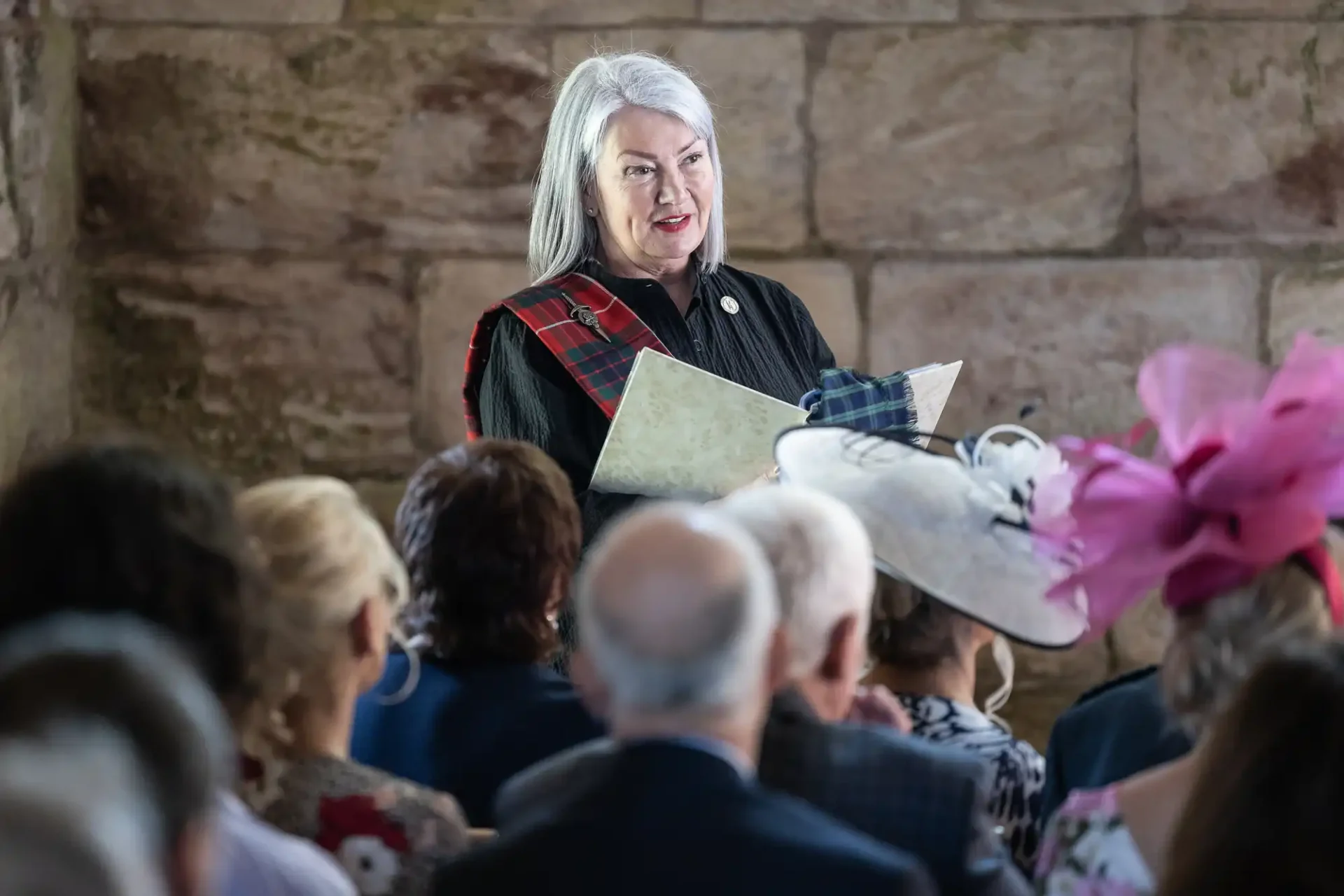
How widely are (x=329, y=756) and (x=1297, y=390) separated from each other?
1.01 m

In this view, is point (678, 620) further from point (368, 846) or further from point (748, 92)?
point (748, 92)

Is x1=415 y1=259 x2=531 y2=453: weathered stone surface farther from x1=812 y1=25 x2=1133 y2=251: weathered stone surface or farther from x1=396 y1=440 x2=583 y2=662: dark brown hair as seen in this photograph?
x1=396 y1=440 x2=583 y2=662: dark brown hair

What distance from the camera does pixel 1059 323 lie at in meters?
4.02

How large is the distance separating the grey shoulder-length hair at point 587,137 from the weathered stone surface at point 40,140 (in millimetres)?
1248

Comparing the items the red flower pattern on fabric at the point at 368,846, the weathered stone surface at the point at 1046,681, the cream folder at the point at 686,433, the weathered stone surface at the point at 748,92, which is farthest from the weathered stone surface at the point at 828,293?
the red flower pattern on fabric at the point at 368,846

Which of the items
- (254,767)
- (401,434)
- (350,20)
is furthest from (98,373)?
(254,767)

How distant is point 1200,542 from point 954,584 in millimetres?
498

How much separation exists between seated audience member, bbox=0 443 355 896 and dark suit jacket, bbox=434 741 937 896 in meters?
0.20

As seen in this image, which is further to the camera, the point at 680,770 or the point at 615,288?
the point at 615,288

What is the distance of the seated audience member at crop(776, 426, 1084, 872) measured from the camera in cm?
205

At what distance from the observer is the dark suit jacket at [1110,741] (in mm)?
1894

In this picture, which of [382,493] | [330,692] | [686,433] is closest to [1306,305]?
[686,433]

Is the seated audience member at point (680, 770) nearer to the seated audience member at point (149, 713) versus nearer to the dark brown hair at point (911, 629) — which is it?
the seated audience member at point (149, 713)

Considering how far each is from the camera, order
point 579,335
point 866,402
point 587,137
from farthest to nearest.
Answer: point 587,137 < point 579,335 < point 866,402
